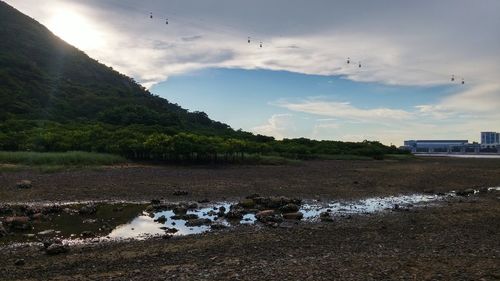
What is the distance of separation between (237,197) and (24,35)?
165668mm

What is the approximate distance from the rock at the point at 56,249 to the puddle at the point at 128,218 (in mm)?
1694

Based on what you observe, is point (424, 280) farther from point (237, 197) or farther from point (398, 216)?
point (237, 197)

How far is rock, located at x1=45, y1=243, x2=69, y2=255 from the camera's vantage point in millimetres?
15992

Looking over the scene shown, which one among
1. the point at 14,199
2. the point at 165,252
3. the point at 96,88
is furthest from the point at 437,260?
the point at 96,88

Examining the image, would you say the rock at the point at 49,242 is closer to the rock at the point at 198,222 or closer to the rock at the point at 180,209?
the rock at the point at 198,222

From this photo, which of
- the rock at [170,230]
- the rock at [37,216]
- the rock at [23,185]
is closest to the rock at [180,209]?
the rock at [170,230]

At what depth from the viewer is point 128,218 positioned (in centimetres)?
2353

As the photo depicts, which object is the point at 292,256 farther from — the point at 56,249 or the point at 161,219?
the point at 161,219

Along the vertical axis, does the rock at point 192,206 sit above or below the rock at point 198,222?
above

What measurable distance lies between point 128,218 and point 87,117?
9797 cm

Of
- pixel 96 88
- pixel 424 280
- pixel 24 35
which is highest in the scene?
pixel 24 35

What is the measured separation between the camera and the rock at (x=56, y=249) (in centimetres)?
1599

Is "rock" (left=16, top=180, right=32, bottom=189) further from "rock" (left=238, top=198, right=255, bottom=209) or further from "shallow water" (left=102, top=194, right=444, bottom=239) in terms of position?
"rock" (left=238, top=198, right=255, bottom=209)

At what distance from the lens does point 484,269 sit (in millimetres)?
14359
